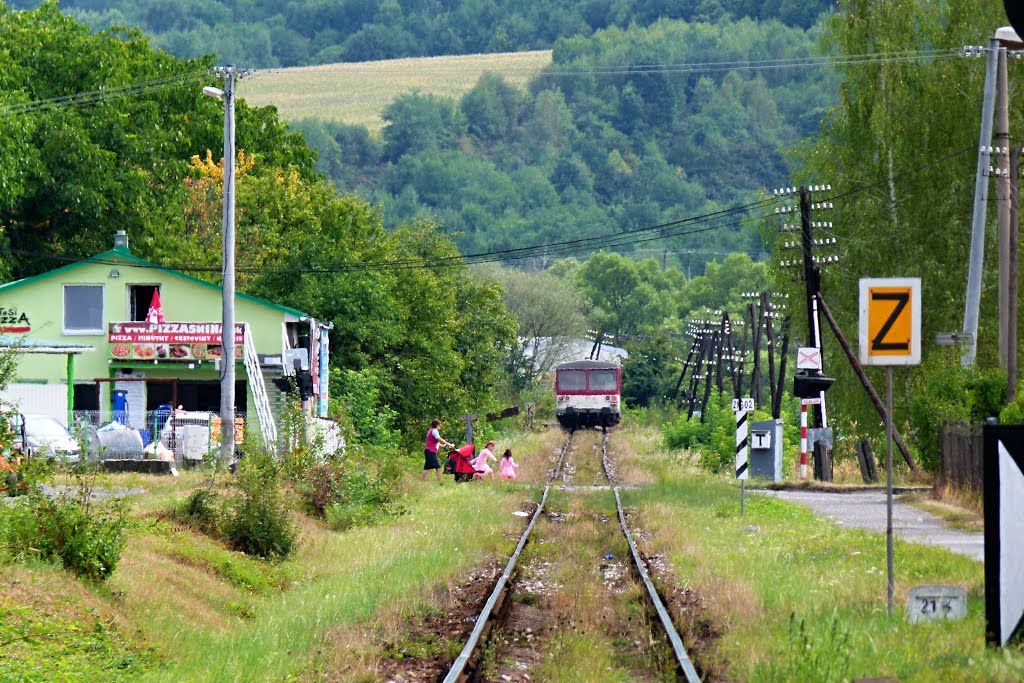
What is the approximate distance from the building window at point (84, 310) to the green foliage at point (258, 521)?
1052 inches

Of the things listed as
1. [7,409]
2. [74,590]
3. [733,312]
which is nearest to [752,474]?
[7,409]

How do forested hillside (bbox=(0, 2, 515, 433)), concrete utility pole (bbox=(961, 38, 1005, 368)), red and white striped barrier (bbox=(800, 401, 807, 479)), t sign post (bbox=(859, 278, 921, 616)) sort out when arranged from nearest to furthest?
t sign post (bbox=(859, 278, 921, 616)), concrete utility pole (bbox=(961, 38, 1005, 368)), red and white striped barrier (bbox=(800, 401, 807, 479)), forested hillside (bbox=(0, 2, 515, 433))

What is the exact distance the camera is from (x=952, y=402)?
28.6 m

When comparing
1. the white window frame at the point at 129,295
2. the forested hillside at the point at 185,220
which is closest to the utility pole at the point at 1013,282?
the forested hillside at the point at 185,220

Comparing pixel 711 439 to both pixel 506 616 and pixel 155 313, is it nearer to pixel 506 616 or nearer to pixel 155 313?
pixel 155 313

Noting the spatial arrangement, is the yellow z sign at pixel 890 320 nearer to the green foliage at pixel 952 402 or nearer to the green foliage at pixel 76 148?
the green foliage at pixel 952 402

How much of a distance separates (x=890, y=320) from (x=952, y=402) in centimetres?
1627

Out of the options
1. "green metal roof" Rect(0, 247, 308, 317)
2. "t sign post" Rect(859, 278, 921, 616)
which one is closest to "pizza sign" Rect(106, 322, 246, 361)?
"green metal roof" Rect(0, 247, 308, 317)

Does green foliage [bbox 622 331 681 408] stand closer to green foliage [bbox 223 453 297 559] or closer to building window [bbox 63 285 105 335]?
building window [bbox 63 285 105 335]

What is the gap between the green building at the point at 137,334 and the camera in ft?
140

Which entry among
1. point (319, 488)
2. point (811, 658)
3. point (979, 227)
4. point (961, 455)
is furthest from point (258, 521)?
point (979, 227)

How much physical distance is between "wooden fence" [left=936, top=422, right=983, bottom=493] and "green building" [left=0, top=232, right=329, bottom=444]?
66.6 feet

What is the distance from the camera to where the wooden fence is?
2550 cm

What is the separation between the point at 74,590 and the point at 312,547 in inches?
269
